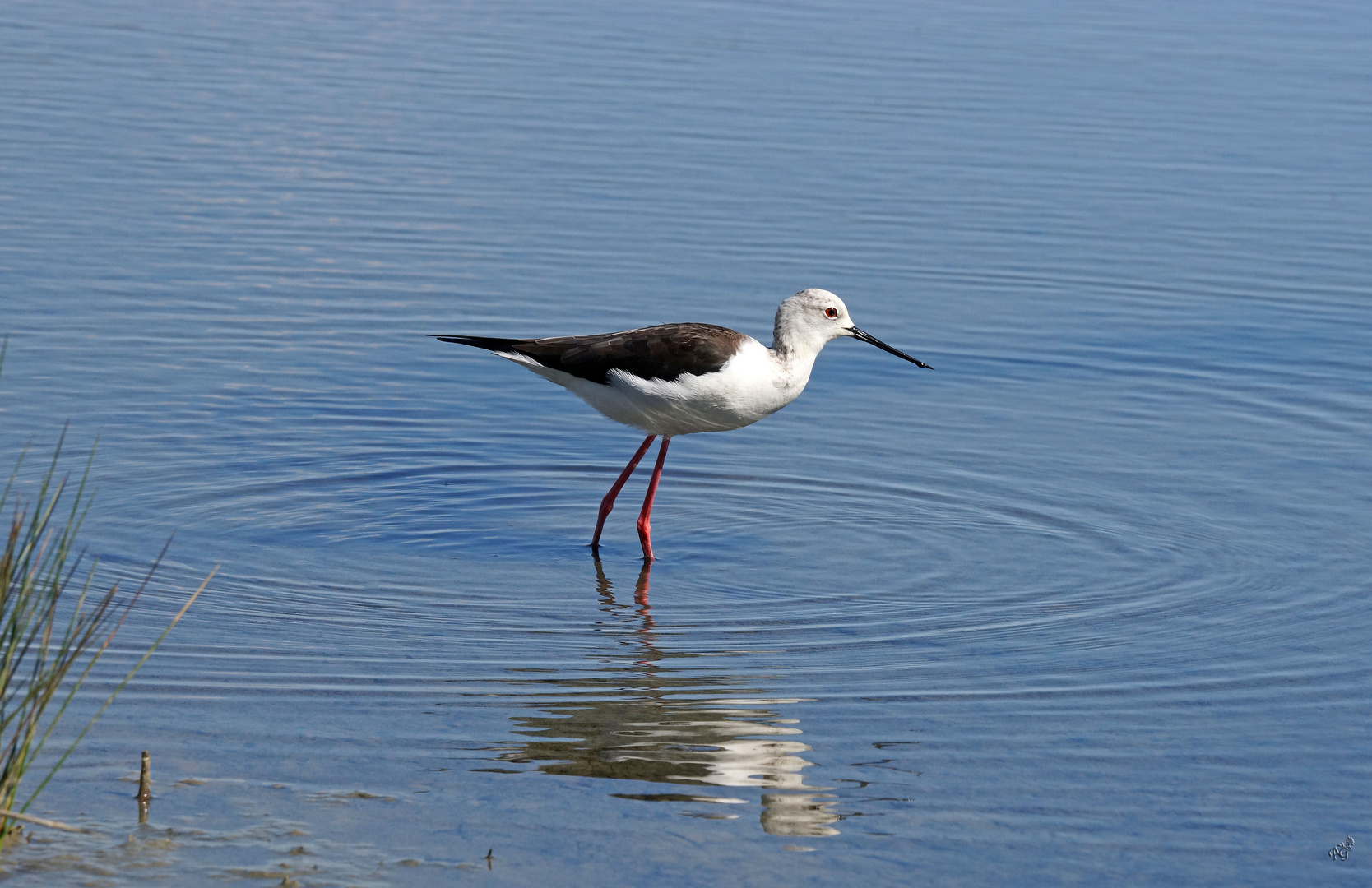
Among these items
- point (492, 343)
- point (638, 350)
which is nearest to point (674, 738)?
point (638, 350)

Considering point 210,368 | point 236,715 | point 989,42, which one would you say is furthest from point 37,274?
point 989,42

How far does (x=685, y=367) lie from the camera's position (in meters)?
8.98

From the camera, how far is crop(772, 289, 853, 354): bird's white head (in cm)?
927

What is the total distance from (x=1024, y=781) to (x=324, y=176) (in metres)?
12.4

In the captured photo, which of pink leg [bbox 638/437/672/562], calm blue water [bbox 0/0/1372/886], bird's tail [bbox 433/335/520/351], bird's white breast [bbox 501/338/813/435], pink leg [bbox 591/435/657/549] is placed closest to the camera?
calm blue water [bbox 0/0/1372/886]

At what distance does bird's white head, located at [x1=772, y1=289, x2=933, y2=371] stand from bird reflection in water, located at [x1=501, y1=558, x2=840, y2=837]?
2.18 m

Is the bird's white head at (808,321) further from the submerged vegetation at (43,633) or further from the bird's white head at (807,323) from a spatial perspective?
the submerged vegetation at (43,633)

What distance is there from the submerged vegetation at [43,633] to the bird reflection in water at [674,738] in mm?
1452

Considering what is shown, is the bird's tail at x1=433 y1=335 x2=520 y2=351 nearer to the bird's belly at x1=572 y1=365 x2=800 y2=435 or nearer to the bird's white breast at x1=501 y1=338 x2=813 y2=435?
the bird's white breast at x1=501 y1=338 x2=813 y2=435

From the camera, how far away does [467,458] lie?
35.1ft

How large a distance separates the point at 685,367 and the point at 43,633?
361 cm

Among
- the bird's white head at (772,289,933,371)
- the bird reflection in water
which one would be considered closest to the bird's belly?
the bird's white head at (772,289,933,371)

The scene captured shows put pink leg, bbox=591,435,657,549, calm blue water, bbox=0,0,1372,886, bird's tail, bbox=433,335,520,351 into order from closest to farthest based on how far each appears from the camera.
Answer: calm blue water, bbox=0,0,1372,886 < bird's tail, bbox=433,335,520,351 < pink leg, bbox=591,435,657,549

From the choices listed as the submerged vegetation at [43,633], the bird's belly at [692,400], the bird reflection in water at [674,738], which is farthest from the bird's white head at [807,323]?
the submerged vegetation at [43,633]
